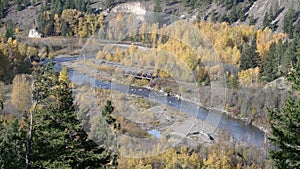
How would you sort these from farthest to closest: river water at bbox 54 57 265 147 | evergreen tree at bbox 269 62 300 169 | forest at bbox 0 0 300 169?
1. river water at bbox 54 57 265 147
2. forest at bbox 0 0 300 169
3. evergreen tree at bbox 269 62 300 169

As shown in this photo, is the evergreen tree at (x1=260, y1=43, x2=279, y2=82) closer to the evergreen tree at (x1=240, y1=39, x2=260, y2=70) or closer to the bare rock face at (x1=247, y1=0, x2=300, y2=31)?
the evergreen tree at (x1=240, y1=39, x2=260, y2=70)

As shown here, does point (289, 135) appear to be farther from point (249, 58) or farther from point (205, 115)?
point (249, 58)

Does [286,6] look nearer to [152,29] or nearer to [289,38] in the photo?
Result: [289,38]

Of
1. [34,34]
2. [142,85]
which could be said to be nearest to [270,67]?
[142,85]

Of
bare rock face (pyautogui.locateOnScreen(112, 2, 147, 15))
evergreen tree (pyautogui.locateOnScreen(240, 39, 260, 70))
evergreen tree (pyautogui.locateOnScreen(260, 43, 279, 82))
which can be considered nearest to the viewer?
evergreen tree (pyautogui.locateOnScreen(260, 43, 279, 82))

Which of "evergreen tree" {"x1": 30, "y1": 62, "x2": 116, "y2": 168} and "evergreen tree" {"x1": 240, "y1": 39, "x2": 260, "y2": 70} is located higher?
"evergreen tree" {"x1": 30, "y1": 62, "x2": 116, "y2": 168}

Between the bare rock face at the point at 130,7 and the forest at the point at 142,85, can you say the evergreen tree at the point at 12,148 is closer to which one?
the forest at the point at 142,85

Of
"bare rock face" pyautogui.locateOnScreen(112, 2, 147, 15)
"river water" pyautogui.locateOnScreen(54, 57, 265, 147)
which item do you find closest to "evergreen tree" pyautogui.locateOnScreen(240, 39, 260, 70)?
"river water" pyautogui.locateOnScreen(54, 57, 265, 147)

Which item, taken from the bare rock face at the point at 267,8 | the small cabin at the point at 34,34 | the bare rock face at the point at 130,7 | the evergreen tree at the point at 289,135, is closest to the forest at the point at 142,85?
the evergreen tree at the point at 289,135
